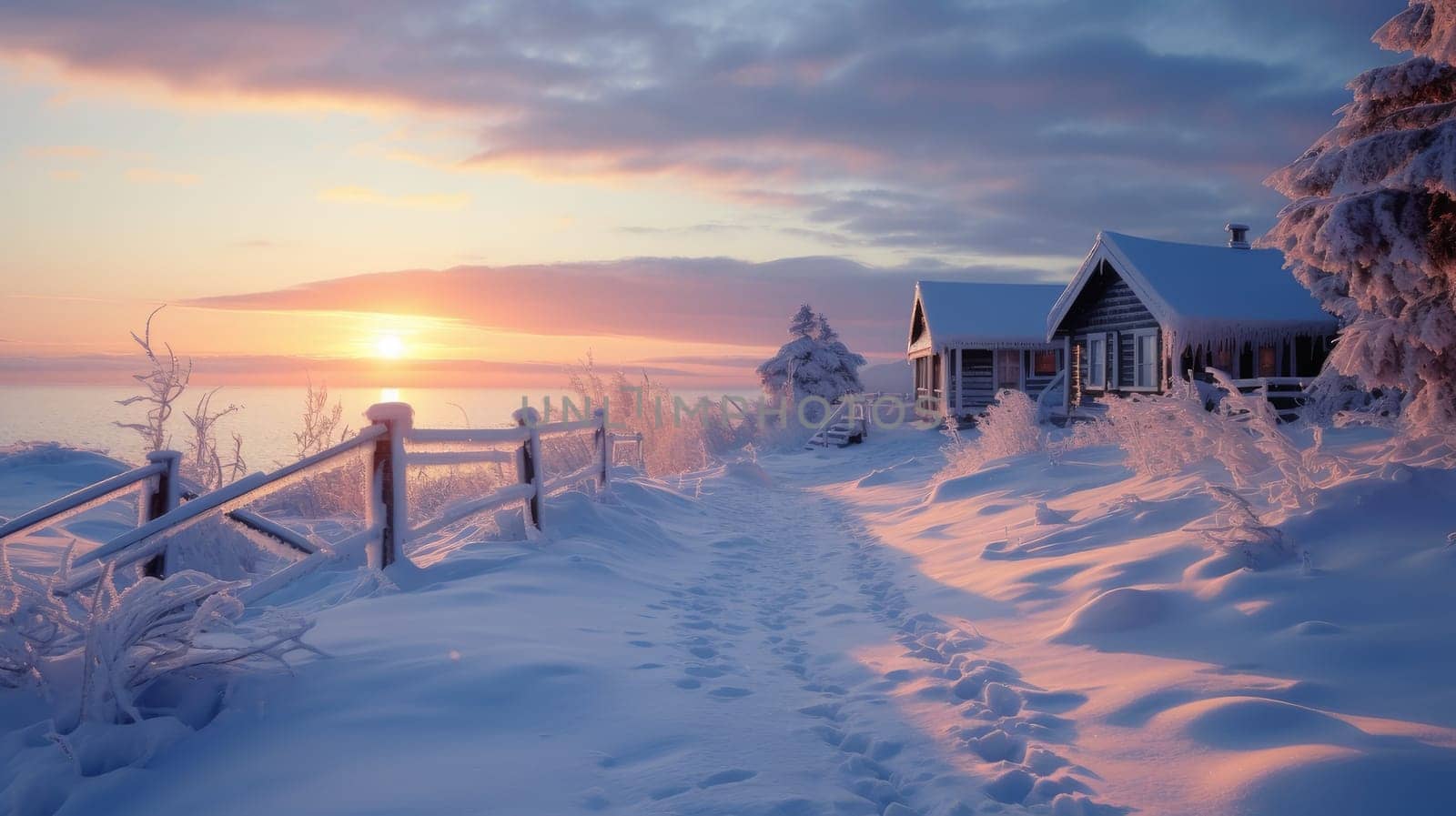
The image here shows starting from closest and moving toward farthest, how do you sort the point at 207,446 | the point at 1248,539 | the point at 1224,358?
the point at 1248,539
the point at 207,446
the point at 1224,358

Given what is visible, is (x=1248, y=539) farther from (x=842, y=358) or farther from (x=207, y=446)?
(x=842, y=358)

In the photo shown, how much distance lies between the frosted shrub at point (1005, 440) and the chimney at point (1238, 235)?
1584cm

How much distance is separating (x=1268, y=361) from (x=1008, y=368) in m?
10.3

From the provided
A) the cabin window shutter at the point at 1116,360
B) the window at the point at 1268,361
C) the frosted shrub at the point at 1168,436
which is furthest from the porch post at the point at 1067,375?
the frosted shrub at the point at 1168,436

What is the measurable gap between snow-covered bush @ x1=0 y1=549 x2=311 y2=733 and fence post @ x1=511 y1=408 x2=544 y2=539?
4.01 meters

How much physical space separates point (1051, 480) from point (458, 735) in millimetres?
9524

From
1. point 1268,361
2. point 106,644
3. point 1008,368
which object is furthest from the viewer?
point 1008,368

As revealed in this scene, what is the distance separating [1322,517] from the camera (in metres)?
5.50

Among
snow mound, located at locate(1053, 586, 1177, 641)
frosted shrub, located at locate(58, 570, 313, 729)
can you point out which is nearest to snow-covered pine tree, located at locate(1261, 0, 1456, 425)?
snow mound, located at locate(1053, 586, 1177, 641)

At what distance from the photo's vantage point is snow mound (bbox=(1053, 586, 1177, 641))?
5102 millimetres

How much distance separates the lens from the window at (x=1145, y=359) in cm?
2094

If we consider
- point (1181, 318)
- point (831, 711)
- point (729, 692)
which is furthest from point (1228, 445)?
point (1181, 318)

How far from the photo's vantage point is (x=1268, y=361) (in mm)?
21578

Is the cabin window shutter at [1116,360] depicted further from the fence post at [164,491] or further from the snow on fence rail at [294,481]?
the fence post at [164,491]
